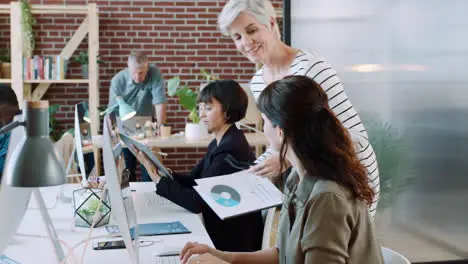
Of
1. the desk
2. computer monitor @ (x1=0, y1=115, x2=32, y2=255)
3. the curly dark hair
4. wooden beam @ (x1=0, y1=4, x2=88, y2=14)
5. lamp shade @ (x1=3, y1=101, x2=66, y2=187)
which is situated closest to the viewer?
lamp shade @ (x1=3, y1=101, x2=66, y2=187)

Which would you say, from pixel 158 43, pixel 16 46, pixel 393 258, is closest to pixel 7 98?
pixel 393 258

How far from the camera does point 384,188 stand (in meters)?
3.14

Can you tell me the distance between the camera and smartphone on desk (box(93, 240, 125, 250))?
5.57 ft

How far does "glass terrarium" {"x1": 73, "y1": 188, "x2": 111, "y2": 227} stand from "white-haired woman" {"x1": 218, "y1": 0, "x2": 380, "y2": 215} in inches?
21.9

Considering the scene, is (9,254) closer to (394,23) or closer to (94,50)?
(394,23)

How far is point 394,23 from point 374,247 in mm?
1964

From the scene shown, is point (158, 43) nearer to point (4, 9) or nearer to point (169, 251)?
point (4, 9)

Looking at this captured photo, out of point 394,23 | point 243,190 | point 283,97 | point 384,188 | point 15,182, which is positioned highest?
point 394,23

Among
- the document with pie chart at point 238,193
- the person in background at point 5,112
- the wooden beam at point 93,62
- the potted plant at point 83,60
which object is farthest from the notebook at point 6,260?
the potted plant at point 83,60

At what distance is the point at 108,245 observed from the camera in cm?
171

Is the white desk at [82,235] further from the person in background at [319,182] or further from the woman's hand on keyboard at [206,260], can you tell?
the person in background at [319,182]

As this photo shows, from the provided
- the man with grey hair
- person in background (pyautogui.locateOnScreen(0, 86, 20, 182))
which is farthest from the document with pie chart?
the man with grey hair

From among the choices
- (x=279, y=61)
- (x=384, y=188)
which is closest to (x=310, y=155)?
(x=279, y=61)

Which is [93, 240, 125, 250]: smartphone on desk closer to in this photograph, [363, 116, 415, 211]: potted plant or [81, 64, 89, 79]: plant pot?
[363, 116, 415, 211]: potted plant
